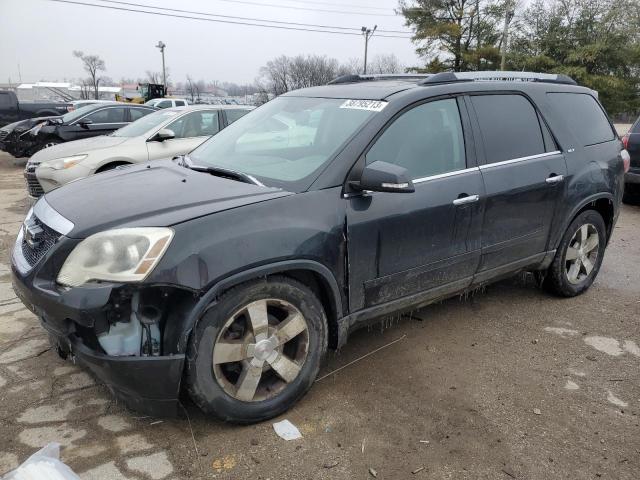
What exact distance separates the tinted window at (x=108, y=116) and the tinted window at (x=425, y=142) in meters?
10.5

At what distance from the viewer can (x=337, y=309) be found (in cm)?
284

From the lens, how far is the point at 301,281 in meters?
2.72

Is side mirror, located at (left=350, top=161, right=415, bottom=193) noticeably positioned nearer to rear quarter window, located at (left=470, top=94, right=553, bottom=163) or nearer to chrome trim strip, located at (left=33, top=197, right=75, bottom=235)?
rear quarter window, located at (left=470, top=94, right=553, bottom=163)

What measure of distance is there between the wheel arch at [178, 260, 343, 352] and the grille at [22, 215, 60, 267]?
801mm

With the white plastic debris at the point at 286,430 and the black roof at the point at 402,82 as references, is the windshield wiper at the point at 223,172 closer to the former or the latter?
the black roof at the point at 402,82

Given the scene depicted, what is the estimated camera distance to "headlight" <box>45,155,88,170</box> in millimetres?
6863

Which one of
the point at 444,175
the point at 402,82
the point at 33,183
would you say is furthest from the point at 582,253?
the point at 33,183

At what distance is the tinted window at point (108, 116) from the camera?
12055 millimetres

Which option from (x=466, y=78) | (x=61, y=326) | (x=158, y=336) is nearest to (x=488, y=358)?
(x=466, y=78)

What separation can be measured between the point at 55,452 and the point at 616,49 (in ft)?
111

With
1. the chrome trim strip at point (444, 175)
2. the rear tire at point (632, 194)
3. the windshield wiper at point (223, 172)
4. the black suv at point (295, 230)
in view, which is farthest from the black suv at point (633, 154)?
the windshield wiper at point (223, 172)

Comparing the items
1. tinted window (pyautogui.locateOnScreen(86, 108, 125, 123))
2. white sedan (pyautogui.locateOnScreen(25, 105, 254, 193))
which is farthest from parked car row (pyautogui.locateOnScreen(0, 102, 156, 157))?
white sedan (pyautogui.locateOnScreen(25, 105, 254, 193))

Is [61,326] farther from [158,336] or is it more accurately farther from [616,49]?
[616,49]

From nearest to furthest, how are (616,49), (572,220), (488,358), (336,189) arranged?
(336,189) → (488,358) → (572,220) → (616,49)
